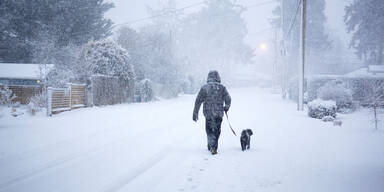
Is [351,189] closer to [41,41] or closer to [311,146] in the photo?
[311,146]

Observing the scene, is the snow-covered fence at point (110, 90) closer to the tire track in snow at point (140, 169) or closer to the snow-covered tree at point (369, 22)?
the tire track in snow at point (140, 169)

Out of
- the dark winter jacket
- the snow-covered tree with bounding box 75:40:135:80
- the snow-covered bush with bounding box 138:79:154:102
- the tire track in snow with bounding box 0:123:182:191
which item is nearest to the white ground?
the tire track in snow with bounding box 0:123:182:191

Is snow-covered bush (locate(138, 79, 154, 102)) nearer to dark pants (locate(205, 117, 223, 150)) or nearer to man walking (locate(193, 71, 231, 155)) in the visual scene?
man walking (locate(193, 71, 231, 155))

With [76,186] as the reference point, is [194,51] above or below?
above

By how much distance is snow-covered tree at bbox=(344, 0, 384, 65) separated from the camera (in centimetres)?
3694

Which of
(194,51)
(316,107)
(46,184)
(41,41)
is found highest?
(194,51)

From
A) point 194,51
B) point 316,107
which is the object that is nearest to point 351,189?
point 316,107

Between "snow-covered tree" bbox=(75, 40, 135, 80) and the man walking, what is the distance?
13110mm

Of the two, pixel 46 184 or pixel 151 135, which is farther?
pixel 151 135

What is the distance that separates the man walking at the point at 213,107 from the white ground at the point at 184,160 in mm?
405

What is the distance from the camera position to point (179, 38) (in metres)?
65.2

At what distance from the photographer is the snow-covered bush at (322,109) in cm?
1214

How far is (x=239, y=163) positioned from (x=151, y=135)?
→ 150 inches

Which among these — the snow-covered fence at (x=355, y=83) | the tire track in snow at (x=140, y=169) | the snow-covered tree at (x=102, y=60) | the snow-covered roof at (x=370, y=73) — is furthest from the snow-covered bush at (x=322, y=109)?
the snow-covered tree at (x=102, y=60)
